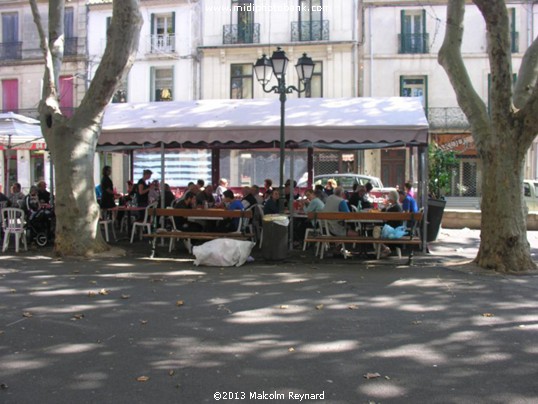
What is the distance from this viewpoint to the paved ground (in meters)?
4.02

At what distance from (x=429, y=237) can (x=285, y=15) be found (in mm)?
18032

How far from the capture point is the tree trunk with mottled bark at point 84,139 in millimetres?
9500

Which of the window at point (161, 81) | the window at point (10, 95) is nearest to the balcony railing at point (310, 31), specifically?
the window at point (161, 81)

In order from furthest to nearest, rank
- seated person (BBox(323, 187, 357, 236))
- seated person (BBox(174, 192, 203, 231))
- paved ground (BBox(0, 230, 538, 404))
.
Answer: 1. seated person (BBox(174, 192, 203, 231))
2. seated person (BBox(323, 187, 357, 236))
3. paved ground (BBox(0, 230, 538, 404))

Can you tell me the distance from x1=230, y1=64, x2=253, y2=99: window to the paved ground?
64.6 ft

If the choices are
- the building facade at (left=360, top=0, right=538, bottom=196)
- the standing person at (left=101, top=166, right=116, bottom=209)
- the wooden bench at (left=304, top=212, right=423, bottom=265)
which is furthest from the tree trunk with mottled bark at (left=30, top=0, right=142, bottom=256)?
the building facade at (left=360, top=0, right=538, bottom=196)

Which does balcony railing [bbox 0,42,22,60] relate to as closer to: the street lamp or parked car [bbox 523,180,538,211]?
A: the street lamp

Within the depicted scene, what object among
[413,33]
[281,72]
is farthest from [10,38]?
[281,72]

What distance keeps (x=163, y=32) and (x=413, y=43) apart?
12.2 m

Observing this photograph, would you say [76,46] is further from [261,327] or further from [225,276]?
[261,327]

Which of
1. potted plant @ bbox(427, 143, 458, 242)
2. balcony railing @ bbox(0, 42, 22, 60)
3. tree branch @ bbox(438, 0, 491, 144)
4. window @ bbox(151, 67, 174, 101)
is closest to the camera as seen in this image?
tree branch @ bbox(438, 0, 491, 144)

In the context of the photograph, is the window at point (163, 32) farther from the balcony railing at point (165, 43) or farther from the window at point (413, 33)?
the window at point (413, 33)

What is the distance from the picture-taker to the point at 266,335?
5.33 meters

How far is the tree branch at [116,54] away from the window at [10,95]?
22.8m
